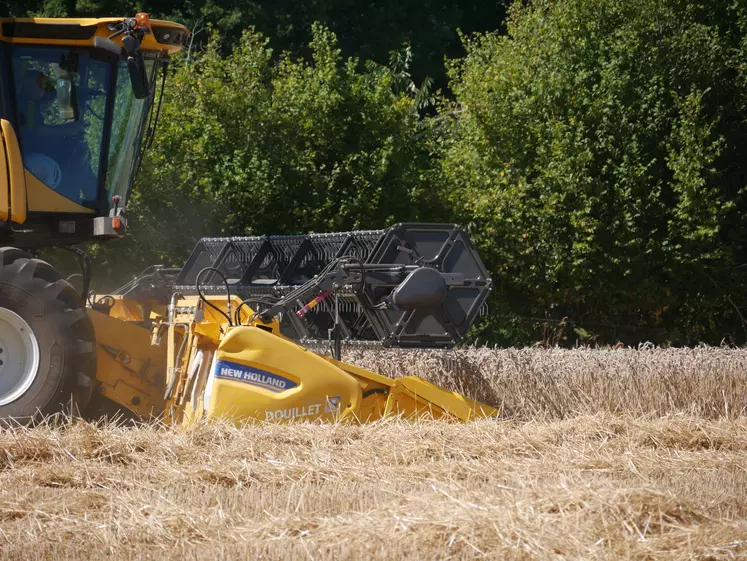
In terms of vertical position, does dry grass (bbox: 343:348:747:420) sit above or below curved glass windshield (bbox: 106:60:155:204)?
below

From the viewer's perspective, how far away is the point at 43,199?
6246 millimetres

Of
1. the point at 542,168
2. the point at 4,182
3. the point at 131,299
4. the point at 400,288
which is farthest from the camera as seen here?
the point at 542,168

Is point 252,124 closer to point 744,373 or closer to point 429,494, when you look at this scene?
point 744,373

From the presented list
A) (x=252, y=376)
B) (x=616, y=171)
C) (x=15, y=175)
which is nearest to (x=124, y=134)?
(x=15, y=175)

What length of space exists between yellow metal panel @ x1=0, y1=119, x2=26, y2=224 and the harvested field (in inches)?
52.6

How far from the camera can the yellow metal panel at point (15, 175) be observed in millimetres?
5805

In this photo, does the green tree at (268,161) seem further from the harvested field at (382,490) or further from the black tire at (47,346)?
the black tire at (47,346)

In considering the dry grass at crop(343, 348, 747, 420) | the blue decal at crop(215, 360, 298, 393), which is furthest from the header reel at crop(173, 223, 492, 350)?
the dry grass at crop(343, 348, 747, 420)

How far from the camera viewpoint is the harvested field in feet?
11.7

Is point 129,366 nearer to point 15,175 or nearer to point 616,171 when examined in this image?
point 15,175

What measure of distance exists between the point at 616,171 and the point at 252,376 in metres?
8.37

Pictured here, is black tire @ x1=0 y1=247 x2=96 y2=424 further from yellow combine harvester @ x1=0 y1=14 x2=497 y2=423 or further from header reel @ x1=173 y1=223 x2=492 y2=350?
header reel @ x1=173 y1=223 x2=492 y2=350

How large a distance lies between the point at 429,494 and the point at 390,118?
9735 millimetres

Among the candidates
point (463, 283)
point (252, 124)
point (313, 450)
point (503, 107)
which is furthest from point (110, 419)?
point (503, 107)
